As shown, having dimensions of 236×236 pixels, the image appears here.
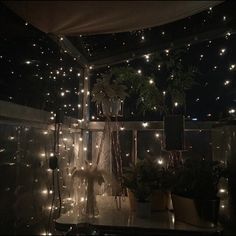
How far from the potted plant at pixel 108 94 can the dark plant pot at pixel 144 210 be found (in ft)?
3.22

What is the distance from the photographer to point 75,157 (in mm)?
3367

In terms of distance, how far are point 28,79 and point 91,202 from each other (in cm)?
101

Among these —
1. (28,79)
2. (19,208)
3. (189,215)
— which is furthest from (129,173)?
(28,79)

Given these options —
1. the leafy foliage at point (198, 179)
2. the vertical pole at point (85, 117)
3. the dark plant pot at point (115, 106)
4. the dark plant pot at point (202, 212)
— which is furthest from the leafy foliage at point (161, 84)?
the dark plant pot at point (202, 212)

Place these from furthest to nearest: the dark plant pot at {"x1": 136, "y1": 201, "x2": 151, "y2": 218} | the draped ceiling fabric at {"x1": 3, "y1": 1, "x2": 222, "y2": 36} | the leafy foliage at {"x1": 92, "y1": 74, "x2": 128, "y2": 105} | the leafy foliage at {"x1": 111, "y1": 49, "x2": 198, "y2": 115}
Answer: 1. the leafy foliage at {"x1": 111, "y1": 49, "x2": 198, "y2": 115}
2. the leafy foliage at {"x1": 92, "y1": 74, "x2": 128, "y2": 105}
3. the dark plant pot at {"x1": 136, "y1": 201, "x2": 151, "y2": 218}
4. the draped ceiling fabric at {"x1": 3, "y1": 1, "x2": 222, "y2": 36}

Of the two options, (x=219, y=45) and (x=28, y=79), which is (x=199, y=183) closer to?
(x=28, y=79)

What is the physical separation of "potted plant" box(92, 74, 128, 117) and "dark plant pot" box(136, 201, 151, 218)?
98 cm

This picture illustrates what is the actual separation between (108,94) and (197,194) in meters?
1.22

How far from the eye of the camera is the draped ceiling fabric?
5.53ft

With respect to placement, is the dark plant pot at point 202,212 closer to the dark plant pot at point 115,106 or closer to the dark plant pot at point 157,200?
the dark plant pot at point 157,200

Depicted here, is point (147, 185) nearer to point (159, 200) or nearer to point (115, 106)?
point (159, 200)

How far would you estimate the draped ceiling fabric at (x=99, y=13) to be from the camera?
5.53ft

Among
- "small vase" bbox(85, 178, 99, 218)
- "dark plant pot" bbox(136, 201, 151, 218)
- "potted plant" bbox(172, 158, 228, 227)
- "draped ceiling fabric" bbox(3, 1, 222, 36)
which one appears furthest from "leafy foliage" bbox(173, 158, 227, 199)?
"draped ceiling fabric" bbox(3, 1, 222, 36)

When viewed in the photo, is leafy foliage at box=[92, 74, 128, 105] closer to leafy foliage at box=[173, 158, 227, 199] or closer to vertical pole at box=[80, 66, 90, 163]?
vertical pole at box=[80, 66, 90, 163]
